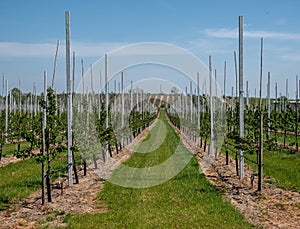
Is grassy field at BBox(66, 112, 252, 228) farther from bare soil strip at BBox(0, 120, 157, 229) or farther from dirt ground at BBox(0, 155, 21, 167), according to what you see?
dirt ground at BBox(0, 155, 21, 167)

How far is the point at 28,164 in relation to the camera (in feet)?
59.9

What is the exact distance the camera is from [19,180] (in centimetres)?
1403

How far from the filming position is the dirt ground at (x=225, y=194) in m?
8.77

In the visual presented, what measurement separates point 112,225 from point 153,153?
1416 centimetres

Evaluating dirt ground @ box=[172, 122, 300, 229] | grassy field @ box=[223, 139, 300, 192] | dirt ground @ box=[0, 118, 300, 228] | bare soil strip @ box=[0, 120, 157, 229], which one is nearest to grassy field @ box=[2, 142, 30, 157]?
dirt ground @ box=[0, 118, 300, 228]

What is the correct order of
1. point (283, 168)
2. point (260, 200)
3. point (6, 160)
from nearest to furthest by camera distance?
point (260, 200), point (283, 168), point (6, 160)

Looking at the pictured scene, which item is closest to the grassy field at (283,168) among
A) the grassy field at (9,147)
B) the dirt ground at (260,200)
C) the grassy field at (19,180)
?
the dirt ground at (260,200)

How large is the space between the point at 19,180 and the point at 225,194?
22.9ft

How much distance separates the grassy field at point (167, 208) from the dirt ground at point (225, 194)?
314mm

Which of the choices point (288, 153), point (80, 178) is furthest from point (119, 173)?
point (288, 153)

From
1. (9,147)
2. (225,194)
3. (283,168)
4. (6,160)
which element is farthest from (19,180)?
(9,147)

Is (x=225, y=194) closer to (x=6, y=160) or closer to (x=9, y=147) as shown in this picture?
(x=6, y=160)

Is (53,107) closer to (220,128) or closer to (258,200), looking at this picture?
(258,200)

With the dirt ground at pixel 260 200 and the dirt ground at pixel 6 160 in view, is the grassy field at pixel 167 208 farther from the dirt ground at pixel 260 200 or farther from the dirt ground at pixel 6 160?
the dirt ground at pixel 6 160
